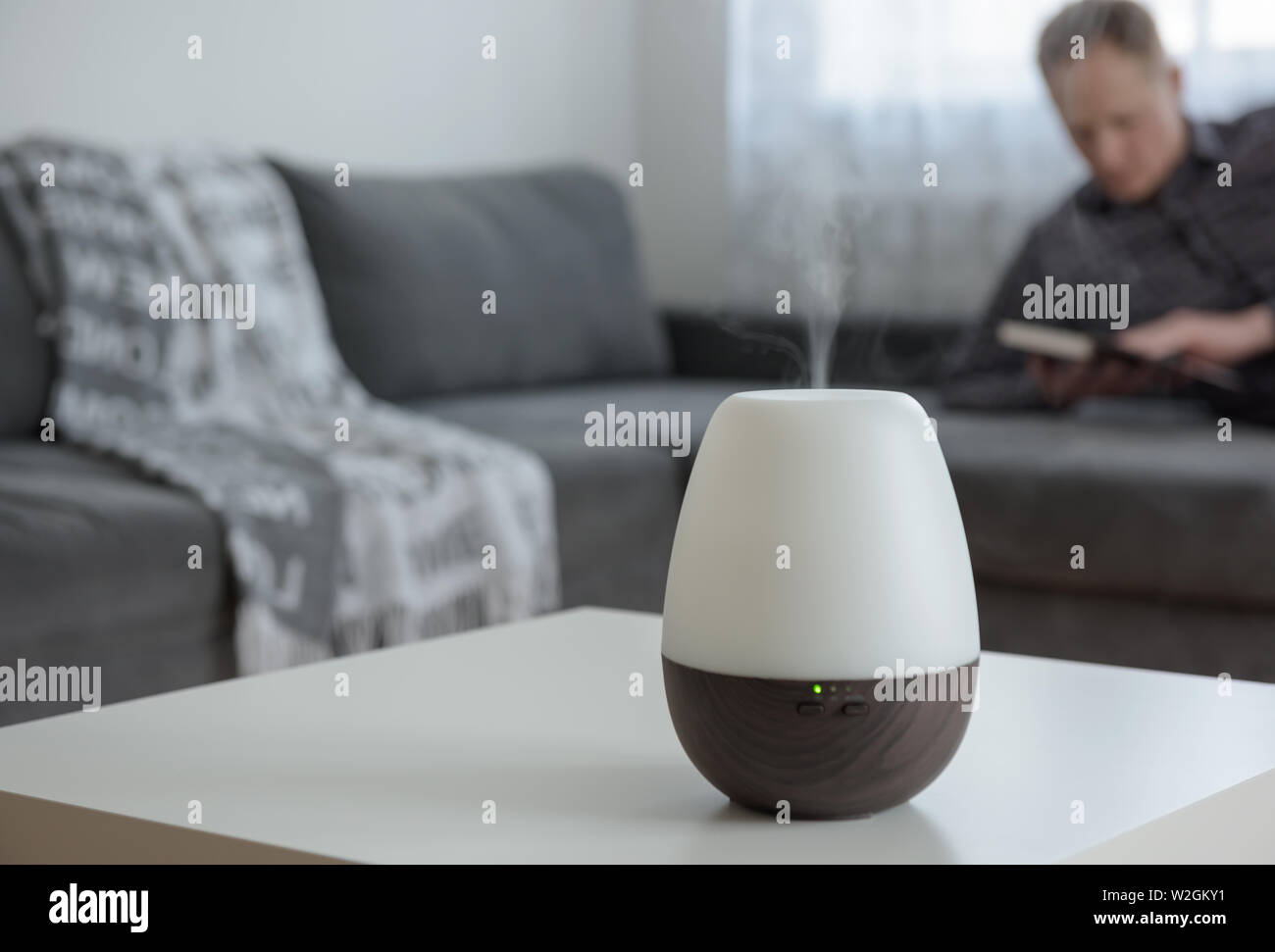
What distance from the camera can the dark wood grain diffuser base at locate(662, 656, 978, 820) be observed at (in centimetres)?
79

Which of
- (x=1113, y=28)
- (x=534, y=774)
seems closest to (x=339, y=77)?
(x=1113, y=28)

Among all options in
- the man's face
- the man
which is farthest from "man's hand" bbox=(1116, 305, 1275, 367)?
the man's face

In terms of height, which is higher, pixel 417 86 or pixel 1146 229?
pixel 417 86

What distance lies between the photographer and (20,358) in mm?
2188

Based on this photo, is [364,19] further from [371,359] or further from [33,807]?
[33,807]

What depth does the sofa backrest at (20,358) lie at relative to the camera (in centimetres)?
218

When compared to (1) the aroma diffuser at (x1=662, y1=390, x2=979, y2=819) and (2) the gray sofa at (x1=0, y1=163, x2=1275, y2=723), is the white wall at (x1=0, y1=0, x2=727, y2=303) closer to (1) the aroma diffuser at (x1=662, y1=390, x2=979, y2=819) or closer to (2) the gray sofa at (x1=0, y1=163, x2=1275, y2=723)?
(2) the gray sofa at (x1=0, y1=163, x2=1275, y2=723)

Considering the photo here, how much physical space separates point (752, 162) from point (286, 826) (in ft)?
9.73

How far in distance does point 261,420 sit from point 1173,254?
1333 mm

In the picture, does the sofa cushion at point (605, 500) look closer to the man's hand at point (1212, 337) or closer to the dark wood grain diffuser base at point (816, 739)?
the man's hand at point (1212, 337)

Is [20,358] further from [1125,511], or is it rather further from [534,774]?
[534,774]

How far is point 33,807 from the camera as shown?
842mm

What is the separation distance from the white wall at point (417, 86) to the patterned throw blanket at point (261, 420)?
28 centimetres

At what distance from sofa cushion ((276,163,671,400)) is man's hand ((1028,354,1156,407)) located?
842 mm
